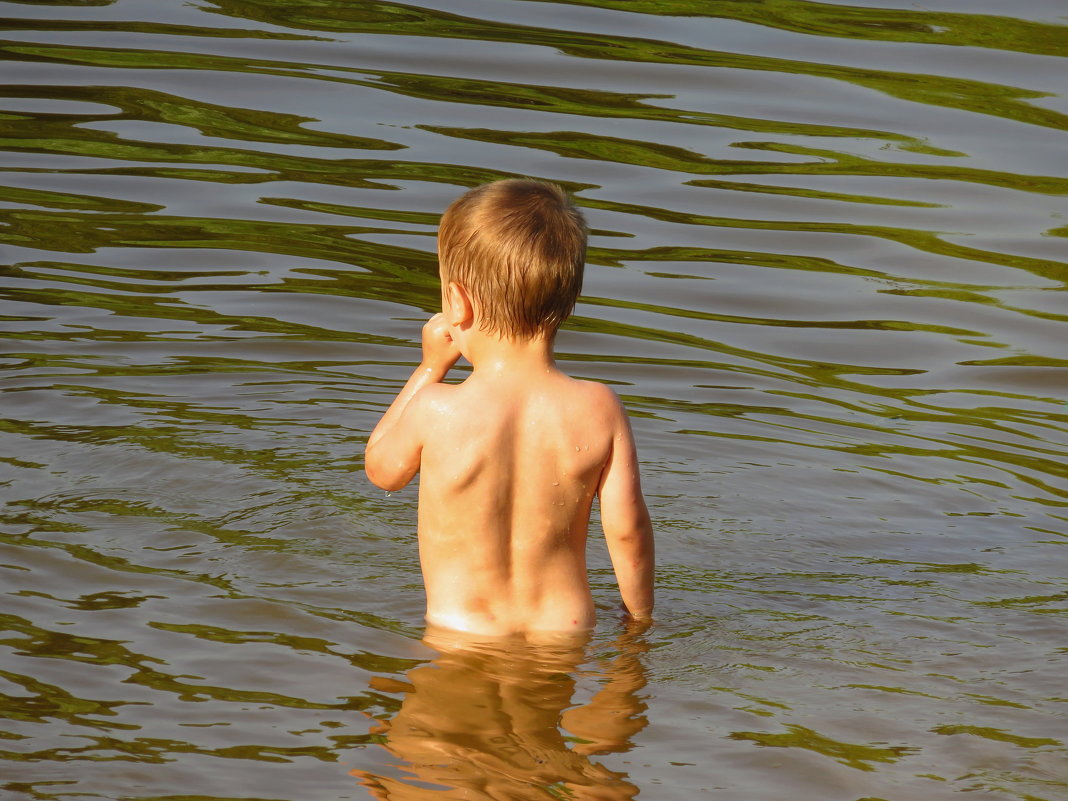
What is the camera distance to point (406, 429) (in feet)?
13.7

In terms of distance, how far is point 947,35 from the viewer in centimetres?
1148

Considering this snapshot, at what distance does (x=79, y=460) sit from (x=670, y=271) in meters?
4.03

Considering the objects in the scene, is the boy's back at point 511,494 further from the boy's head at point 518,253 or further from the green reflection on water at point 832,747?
the green reflection on water at point 832,747

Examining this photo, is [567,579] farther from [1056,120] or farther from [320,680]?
[1056,120]

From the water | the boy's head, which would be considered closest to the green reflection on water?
the water

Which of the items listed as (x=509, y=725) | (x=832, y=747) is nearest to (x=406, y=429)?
(x=509, y=725)

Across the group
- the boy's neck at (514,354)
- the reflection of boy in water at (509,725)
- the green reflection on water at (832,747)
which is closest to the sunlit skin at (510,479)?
the boy's neck at (514,354)

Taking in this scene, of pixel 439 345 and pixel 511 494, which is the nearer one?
pixel 511 494

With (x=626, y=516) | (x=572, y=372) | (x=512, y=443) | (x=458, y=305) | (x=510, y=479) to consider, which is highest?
(x=458, y=305)

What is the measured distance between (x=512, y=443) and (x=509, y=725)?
76cm

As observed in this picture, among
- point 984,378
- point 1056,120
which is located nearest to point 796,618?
point 984,378

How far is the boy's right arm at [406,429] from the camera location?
4.18m

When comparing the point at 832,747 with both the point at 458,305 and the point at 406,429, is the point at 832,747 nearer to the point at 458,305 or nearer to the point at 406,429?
the point at 406,429

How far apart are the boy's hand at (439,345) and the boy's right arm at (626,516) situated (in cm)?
56
